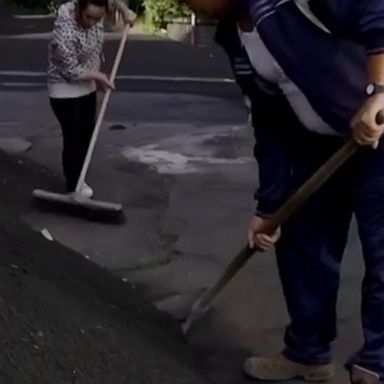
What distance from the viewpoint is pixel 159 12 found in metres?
22.8

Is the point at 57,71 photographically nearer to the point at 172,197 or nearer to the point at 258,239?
the point at 172,197

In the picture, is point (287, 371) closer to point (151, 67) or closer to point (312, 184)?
point (312, 184)

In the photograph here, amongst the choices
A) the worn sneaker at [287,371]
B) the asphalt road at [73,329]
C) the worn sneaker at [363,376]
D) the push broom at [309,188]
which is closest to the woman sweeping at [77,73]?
the asphalt road at [73,329]

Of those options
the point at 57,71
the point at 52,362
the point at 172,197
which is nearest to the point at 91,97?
the point at 57,71

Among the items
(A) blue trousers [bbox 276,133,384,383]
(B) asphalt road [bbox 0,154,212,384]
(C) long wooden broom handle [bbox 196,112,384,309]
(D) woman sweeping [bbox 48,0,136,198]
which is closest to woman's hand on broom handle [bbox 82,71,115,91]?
(D) woman sweeping [bbox 48,0,136,198]

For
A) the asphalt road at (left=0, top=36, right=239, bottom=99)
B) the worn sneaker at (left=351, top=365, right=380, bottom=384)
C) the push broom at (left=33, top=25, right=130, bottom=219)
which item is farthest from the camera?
the asphalt road at (left=0, top=36, right=239, bottom=99)

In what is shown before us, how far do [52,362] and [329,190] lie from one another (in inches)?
46.7

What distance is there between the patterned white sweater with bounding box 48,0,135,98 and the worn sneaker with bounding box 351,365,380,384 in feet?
11.3

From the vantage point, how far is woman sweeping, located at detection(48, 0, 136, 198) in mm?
7871

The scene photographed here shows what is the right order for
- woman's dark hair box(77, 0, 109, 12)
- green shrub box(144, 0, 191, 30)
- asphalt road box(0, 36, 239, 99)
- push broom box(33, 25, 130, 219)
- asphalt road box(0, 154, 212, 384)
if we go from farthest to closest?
green shrub box(144, 0, 191, 30)
asphalt road box(0, 36, 239, 99)
push broom box(33, 25, 130, 219)
woman's dark hair box(77, 0, 109, 12)
asphalt road box(0, 154, 212, 384)

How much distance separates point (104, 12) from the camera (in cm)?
789

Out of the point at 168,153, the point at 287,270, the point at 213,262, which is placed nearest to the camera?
the point at 287,270

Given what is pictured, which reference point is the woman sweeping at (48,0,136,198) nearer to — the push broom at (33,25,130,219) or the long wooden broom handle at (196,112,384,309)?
the push broom at (33,25,130,219)

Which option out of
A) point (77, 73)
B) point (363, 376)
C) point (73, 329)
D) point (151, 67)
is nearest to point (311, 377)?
point (363, 376)
